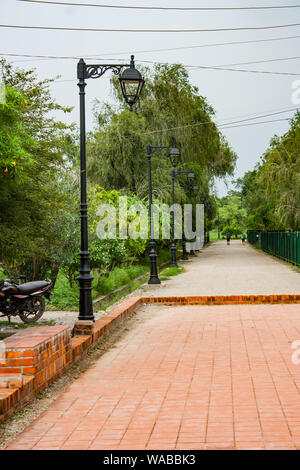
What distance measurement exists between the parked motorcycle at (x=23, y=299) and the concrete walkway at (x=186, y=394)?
105 inches

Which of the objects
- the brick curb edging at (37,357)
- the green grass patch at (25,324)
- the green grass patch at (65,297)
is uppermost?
the brick curb edging at (37,357)

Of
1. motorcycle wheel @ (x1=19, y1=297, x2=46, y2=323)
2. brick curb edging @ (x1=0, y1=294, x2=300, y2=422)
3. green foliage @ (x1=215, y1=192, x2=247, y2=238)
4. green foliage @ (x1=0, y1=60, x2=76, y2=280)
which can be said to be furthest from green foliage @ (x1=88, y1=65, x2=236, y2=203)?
green foliage @ (x1=215, y1=192, x2=247, y2=238)

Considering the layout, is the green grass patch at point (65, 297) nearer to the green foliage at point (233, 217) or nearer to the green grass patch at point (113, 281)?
the green grass patch at point (113, 281)

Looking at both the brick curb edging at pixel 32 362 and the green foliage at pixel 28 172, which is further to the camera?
the green foliage at pixel 28 172

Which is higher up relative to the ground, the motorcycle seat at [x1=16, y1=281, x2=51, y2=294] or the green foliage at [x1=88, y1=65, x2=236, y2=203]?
the green foliage at [x1=88, y1=65, x2=236, y2=203]

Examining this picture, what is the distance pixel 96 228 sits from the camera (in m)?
21.2

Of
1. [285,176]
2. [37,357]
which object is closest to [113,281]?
[37,357]

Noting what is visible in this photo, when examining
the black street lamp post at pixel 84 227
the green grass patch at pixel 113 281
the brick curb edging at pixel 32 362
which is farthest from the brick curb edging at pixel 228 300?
the brick curb edging at pixel 32 362

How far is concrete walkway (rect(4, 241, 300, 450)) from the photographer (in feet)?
15.4

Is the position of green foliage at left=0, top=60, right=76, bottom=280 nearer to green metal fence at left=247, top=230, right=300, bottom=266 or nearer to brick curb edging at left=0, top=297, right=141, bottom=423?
brick curb edging at left=0, top=297, right=141, bottom=423

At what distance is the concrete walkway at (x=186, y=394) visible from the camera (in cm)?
468

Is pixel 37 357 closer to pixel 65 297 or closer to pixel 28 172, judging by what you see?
pixel 28 172

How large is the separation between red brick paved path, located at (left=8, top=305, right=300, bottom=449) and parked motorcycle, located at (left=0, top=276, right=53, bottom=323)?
2997 mm
